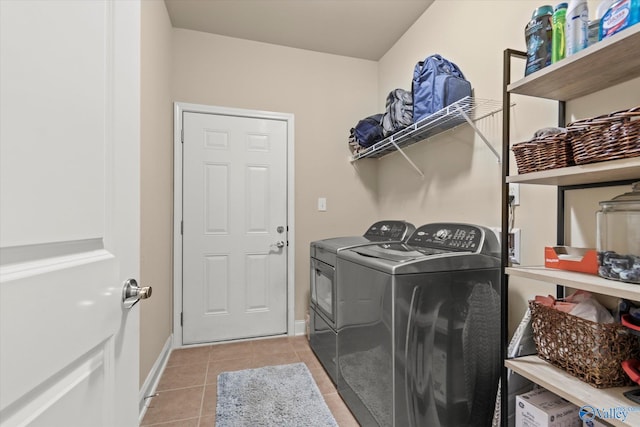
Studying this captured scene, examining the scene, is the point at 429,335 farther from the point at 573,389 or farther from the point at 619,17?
the point at 619,17

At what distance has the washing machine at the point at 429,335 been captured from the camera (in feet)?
4.16

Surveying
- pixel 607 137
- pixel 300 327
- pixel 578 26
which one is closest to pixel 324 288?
pixel 300 327

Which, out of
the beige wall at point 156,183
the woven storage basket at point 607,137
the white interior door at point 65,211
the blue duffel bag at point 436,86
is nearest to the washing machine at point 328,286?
the blue duffel bag at point 436,86

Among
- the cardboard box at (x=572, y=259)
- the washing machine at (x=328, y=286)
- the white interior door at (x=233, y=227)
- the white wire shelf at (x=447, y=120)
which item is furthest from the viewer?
the white interior door at (x=233, y=227)

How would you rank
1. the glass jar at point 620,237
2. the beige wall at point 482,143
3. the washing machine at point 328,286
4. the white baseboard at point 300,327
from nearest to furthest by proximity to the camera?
the glass jar at point 620,237 < the beige wall at point 482,143 < the washing machine at point 328,286 < the white baseboard at point 300,327

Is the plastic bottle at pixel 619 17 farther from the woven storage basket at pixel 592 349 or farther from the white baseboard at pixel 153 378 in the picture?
the white baseboard at pixel 153 378

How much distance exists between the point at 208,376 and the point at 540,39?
2.59 m

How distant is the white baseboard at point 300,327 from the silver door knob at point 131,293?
226 cm

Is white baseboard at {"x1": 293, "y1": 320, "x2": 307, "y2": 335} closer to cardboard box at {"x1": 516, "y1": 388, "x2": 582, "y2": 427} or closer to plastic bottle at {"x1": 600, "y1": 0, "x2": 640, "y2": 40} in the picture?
cardboard box at {"x1": 516, "y1": 388, "x2": 582, "y2": 427}

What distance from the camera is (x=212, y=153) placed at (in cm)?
270

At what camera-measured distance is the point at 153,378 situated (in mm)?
1947

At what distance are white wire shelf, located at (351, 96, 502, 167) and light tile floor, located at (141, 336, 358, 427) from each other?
5.84 ft

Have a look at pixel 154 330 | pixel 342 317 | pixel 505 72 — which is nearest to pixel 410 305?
pixel 342 317

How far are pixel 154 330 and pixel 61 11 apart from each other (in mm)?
1991
